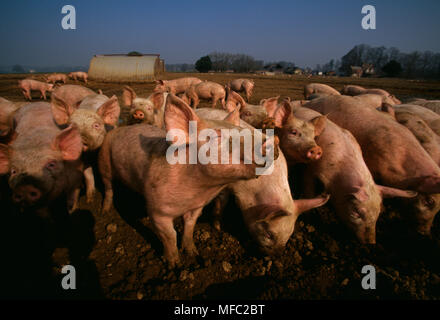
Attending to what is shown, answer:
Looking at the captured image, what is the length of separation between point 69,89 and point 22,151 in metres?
6.30

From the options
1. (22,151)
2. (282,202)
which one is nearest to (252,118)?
(282,202)

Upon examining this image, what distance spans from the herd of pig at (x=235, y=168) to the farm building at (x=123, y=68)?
72.6ft

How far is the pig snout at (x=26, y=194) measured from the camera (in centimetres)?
232

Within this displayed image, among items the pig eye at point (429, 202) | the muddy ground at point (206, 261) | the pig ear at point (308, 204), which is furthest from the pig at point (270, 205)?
the pig eye at point (429, 202)

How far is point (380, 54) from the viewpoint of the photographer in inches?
3760

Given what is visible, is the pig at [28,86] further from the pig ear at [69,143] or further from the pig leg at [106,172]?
the pig ear at [69,143]

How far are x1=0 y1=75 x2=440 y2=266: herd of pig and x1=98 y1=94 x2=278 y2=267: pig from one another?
12mm

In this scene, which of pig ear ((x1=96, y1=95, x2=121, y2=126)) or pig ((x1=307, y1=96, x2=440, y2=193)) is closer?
pig ((x1=307, y1=96, x2=440, y2=193))

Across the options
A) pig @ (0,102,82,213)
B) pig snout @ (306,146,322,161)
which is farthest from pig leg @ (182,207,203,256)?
pig snout @ (306,146,322,161)

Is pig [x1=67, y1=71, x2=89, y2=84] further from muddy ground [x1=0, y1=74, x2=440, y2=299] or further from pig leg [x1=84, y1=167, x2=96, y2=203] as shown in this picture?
muddy ground [x1=0, y1=74, x2=440, y2=299]

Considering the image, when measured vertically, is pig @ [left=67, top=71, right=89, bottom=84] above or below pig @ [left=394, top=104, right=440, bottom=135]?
above

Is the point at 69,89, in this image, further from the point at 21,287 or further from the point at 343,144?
the point at 343,144

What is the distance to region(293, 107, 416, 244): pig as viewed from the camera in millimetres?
3082

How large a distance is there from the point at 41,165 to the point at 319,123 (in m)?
4.02
